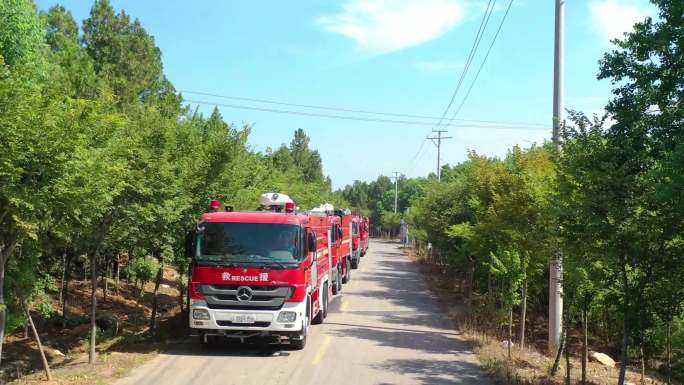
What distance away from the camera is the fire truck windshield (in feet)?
38.8

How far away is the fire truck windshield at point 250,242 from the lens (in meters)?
11.8

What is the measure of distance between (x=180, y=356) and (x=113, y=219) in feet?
9.63

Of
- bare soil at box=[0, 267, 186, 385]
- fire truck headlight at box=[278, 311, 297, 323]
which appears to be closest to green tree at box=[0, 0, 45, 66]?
bare soil at box=[0, 267, 186, 385]

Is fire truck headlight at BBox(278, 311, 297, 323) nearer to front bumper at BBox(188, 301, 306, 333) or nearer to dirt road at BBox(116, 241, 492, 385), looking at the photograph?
front bumper at BBox(188, 301, 306, 333)

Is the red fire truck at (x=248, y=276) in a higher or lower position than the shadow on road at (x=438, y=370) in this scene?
higher

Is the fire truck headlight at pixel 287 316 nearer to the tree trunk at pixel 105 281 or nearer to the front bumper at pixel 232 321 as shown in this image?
the front bumper at pixel 232 321

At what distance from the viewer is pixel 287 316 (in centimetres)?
1175

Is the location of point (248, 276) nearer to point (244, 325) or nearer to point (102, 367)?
point (244, 325)

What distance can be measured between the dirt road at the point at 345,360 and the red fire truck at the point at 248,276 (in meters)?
0.61

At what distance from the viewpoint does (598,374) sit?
1330 centimetres

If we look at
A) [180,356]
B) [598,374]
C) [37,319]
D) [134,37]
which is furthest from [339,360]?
[134,37]

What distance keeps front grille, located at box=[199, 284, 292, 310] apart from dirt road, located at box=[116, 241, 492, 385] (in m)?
0.99

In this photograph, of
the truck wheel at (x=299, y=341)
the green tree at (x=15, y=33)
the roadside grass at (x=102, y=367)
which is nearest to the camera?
the roadside grass at (x=102, y=367)

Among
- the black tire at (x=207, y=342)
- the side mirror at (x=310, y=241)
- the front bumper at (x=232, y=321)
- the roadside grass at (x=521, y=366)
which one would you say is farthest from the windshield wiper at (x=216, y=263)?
the roadside grass at (x=521, y=366)
